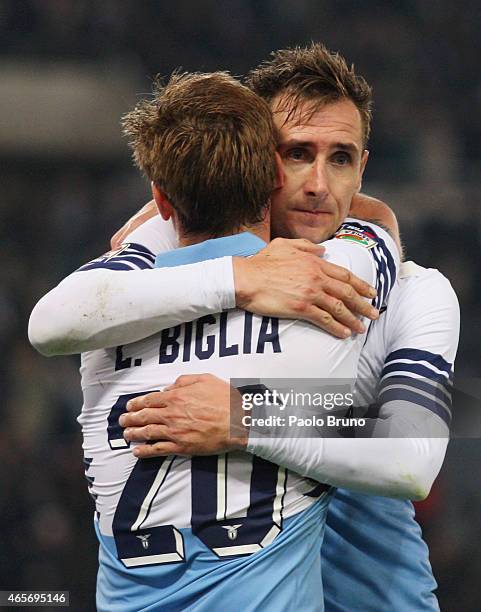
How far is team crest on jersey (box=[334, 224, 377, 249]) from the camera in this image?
6.84ft

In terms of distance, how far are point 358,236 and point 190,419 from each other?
603 mm

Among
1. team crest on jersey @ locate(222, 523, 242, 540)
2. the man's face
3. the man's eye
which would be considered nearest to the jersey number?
team crest on jersey @ locate(222, 523, 242, 540)

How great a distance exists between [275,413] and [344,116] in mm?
869

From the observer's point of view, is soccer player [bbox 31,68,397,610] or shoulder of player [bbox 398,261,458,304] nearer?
soccer player [bbox 31,68,397,610]

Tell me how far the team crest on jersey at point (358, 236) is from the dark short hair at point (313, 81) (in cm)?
34

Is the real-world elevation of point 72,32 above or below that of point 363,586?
above

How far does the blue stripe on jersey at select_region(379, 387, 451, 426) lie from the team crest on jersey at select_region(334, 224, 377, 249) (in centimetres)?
32

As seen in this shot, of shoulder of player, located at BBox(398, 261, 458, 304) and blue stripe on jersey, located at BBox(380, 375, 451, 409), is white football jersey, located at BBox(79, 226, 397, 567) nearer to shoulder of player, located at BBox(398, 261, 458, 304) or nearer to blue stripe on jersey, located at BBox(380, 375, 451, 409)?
blue stripe on jersey, located at BBox(380, 375, 451, 409)

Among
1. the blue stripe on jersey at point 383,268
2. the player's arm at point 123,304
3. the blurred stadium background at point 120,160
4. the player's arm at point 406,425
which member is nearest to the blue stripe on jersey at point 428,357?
the player's arm at point 406,425

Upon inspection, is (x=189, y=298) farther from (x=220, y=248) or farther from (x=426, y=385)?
(x=426, y=385)

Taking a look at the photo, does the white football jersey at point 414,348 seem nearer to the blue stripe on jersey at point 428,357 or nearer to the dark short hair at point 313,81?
the blue stripe on jersey at point 428,357

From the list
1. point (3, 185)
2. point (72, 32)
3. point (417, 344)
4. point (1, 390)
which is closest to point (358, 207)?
point (417, 344)

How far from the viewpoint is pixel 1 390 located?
6211mm

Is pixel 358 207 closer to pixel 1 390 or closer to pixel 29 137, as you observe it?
pixel 1 390
